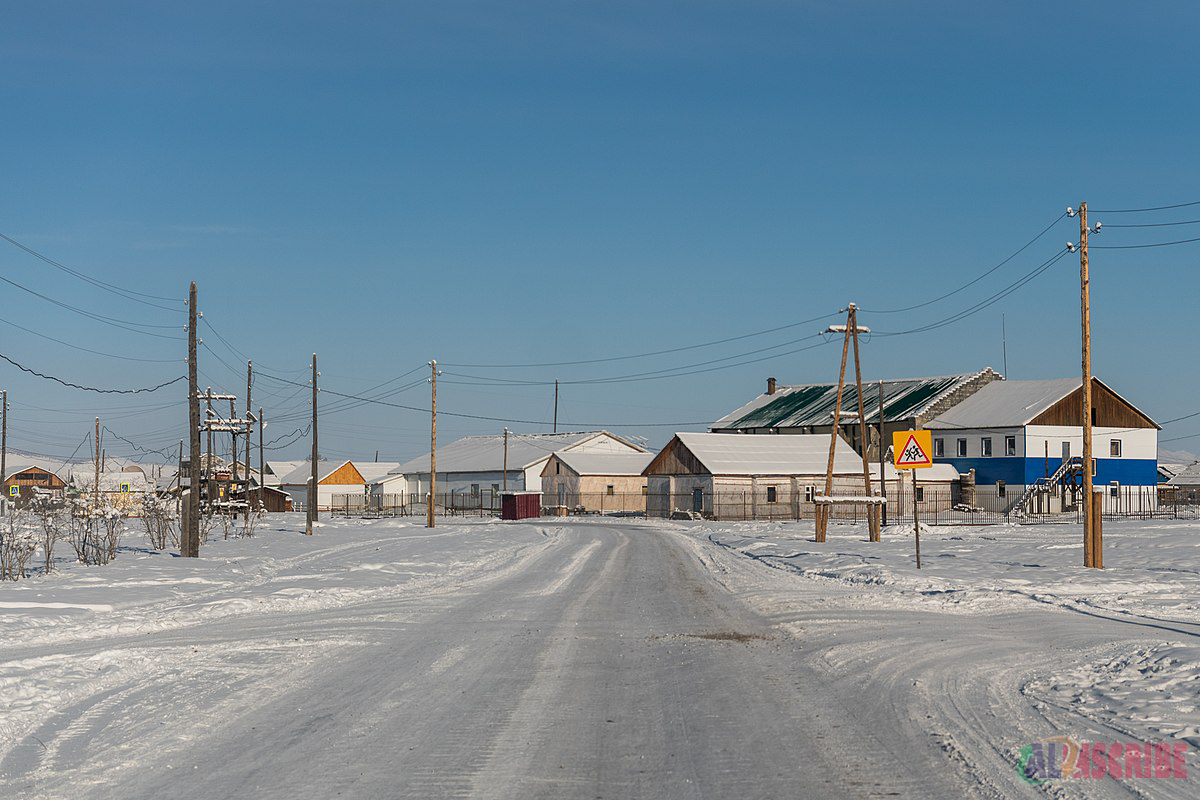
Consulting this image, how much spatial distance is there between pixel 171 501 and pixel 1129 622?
38.8 m

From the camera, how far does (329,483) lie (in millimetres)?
115688

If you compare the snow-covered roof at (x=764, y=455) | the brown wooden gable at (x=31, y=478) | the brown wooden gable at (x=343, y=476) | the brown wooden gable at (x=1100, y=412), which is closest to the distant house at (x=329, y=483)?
the brown wooden gable at (x=343, y=476)

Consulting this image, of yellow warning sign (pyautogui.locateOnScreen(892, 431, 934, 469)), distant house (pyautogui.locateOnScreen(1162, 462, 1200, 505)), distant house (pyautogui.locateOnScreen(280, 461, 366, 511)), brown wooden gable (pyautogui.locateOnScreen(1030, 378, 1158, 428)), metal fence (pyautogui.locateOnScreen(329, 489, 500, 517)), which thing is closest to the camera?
yellow warning sign (pyautogui.locateOnScreen(892, 431, 934, 469))

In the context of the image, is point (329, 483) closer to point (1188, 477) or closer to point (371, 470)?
point (371, 470)

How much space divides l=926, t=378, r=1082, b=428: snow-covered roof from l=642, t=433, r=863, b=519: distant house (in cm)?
1224

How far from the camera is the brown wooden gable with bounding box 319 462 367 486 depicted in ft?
379

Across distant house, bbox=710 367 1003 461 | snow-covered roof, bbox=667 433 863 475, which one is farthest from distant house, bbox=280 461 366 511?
snow-covered roof, bbox=667 433 863 475

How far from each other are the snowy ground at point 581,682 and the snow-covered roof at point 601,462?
6431 centimetres

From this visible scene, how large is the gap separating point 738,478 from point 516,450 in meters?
33.2

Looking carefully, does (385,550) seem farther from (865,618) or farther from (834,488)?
(834,488)

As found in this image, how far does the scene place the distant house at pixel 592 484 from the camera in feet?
284

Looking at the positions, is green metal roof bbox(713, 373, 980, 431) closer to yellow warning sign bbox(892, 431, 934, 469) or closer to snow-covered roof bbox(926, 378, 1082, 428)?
snow-covered roof bbox(926, 378, 1082, 428)

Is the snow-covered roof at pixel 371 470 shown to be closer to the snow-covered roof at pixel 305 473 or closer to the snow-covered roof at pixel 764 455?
the snow-covered roof at pixel 305 473

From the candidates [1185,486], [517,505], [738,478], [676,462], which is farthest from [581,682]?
[1185,486]
